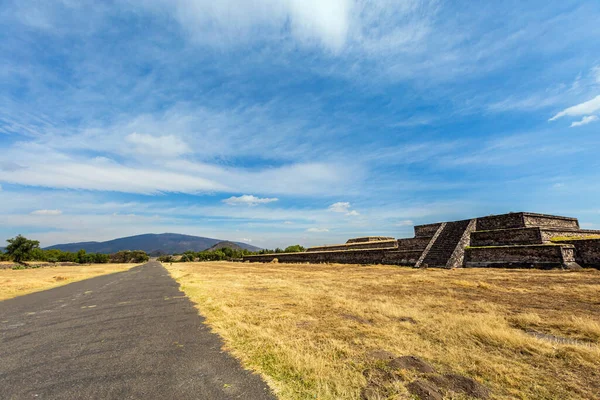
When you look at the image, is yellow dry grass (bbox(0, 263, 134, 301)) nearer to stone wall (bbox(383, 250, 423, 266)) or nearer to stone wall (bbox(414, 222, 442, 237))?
stone wall (bbox(383, 250, 423, 266))

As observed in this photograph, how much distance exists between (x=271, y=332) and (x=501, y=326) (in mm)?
5981

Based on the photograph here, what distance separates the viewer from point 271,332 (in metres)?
7.23

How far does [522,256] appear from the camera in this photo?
2208 cm

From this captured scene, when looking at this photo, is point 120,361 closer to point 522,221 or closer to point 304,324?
point 304,324

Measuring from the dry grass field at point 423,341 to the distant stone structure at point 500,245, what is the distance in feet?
40.6

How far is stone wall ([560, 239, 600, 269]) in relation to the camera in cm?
2003

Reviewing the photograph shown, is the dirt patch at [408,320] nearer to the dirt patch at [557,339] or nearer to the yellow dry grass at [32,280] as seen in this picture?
the dirt patch at [557,339]

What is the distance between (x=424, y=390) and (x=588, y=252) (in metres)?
26.4

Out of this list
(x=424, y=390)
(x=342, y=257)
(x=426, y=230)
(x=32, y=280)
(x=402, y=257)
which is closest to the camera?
(x=424, y=390)

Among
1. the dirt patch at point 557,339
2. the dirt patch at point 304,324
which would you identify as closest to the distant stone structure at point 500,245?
the dirt patch at point 557,339

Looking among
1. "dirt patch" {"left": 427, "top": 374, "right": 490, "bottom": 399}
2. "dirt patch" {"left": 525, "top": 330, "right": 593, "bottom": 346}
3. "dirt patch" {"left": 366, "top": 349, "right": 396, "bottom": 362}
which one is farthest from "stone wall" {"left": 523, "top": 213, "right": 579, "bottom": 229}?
"dirt patch" {"left": 427, "top": 374, "right": 490, "bottom": 399}

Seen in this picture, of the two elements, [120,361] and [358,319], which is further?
[358,319]

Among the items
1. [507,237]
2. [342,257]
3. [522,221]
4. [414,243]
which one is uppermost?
[522,221]

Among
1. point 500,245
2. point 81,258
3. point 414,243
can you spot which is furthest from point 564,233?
point 81,258
